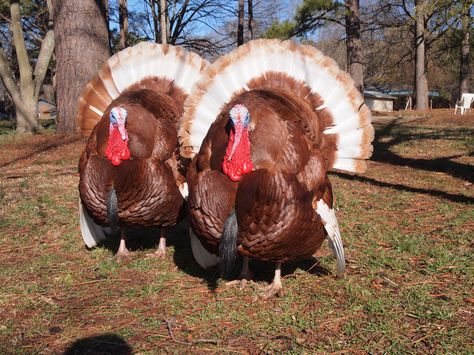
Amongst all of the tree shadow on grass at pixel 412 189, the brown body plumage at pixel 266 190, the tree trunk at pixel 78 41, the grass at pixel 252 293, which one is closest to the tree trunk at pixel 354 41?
the tree shadow on grass at pixel 412 189

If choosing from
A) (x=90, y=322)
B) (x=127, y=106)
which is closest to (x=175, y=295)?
(x=90, y=322)

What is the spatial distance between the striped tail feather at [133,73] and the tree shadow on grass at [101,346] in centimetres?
279

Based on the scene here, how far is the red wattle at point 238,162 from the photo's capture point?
3072 millimetres

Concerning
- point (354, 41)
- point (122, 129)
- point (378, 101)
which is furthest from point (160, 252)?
point (378, 101)

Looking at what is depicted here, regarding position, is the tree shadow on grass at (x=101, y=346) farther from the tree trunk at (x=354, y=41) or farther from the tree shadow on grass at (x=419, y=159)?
the tree trunk at (x=354, y=41)

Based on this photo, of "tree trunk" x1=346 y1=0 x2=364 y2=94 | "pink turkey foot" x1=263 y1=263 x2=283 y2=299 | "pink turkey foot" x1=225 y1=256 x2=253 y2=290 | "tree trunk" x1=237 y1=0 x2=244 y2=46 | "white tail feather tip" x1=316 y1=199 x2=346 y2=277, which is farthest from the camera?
"tree trunk" x1=237 y1=0 x2=244 y2=46

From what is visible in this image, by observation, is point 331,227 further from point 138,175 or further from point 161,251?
point 161,251

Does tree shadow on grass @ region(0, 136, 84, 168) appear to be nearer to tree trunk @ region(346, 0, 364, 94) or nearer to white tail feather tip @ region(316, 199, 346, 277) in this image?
tree trunk @ region(346, 0, 364, 94)

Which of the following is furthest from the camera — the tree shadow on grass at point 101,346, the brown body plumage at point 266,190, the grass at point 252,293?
the brown body plumage at point 266,190

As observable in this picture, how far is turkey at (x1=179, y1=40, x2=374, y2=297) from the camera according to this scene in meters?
3.08

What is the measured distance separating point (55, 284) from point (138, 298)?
0.81m

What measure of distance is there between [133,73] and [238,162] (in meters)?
2.65

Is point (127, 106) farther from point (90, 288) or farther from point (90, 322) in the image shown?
point (90, 322)

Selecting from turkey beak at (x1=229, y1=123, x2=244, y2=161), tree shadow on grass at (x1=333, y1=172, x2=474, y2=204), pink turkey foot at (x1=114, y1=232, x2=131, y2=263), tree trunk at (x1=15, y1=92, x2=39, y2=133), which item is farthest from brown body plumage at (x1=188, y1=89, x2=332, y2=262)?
tree trunk at (x1=15, y1=92, x2=39, y2=133)
